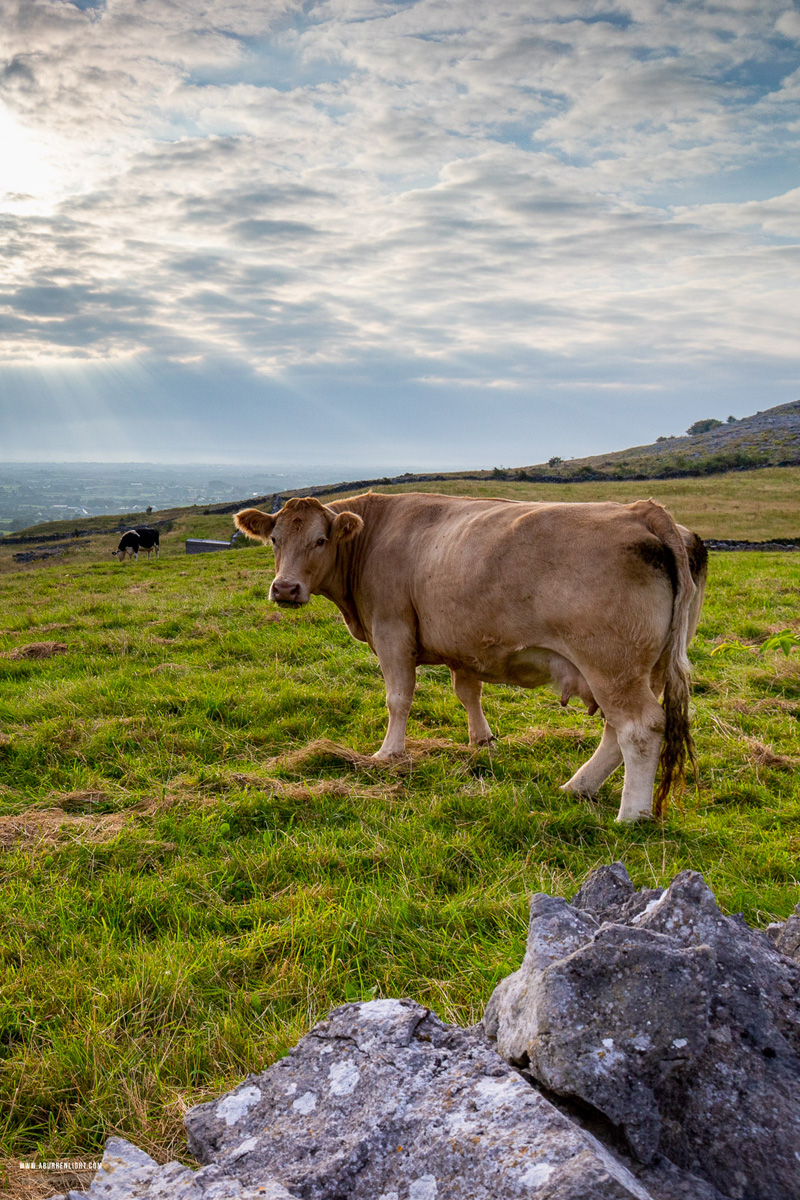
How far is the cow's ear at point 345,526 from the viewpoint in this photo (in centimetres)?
753

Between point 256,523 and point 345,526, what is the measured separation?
3.93ft

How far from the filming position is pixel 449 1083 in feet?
6.43

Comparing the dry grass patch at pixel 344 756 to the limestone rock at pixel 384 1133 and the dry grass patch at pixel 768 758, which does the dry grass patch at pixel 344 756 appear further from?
the limestone rock at pixel 384 1133

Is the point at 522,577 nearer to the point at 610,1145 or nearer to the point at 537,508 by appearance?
the point at 537,508

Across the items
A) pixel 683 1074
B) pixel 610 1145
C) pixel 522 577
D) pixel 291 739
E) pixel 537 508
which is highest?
pixel 537 508

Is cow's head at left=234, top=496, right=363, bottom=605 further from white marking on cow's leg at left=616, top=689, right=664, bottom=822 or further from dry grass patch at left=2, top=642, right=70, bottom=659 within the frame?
dry grass patch at left=2, top=642, right=70, bottom=659

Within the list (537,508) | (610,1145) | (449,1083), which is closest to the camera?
(610,1145)

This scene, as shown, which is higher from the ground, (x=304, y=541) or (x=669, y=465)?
(x=669, y=465)

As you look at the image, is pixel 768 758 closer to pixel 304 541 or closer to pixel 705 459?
pixel 304 541

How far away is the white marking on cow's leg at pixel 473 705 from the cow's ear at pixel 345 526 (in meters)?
1.82

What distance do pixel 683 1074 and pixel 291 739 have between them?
5.78m

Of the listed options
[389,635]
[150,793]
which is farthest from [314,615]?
[150,793]

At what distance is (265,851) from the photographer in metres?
4.89

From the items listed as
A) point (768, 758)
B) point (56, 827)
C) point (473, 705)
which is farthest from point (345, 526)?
point (768, 758)
